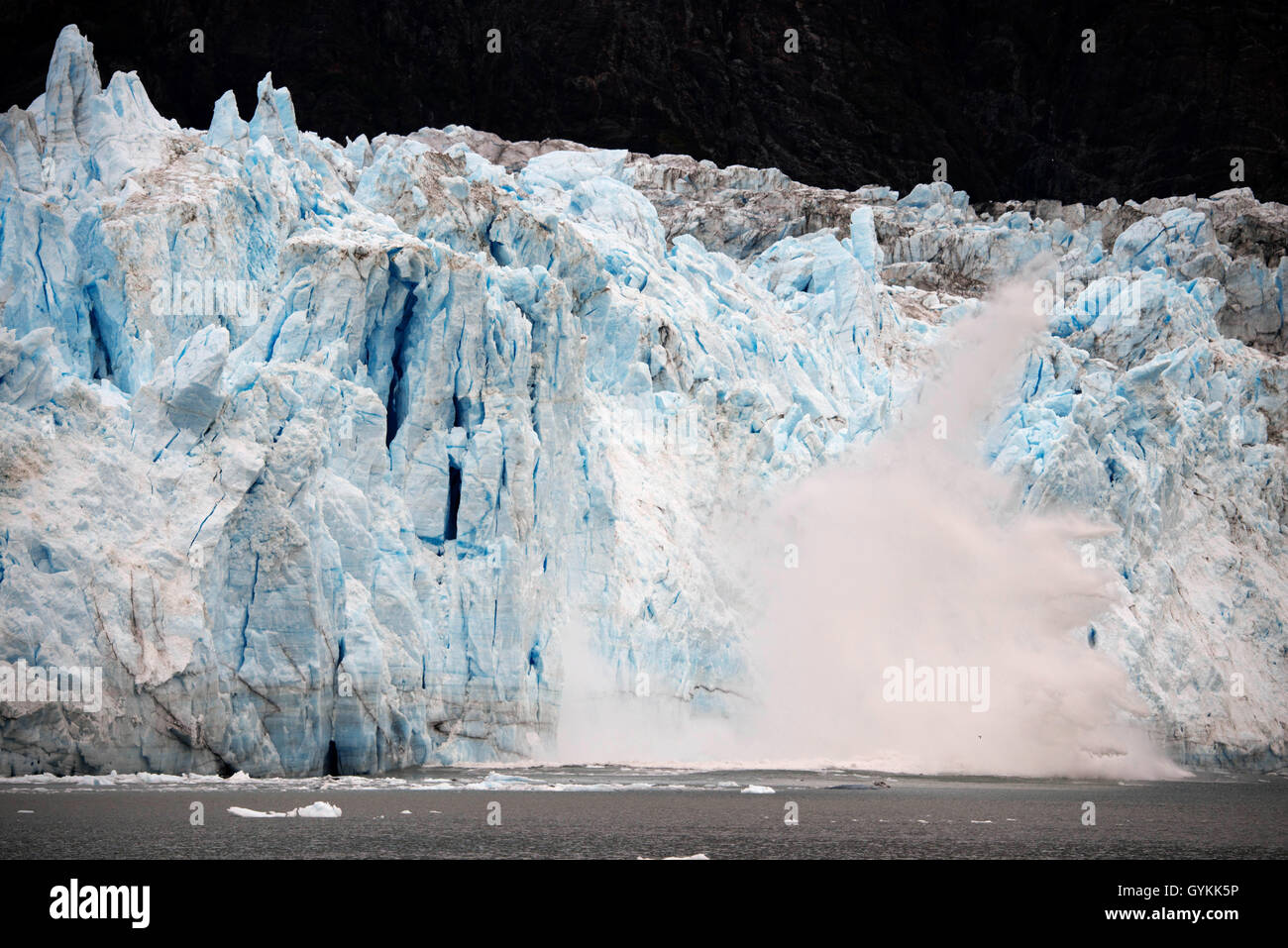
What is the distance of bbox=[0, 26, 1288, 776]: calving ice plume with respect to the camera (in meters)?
26.1

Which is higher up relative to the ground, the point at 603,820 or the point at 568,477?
the point at 568,477

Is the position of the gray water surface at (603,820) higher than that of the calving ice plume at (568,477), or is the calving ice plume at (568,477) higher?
the calving ice plume at (568,477)

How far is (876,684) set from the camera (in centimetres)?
3953

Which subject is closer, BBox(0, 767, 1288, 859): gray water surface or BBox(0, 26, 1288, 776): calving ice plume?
BBox(0, 767, 1288, 859): gray water surface

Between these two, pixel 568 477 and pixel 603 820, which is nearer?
pixel 603 820

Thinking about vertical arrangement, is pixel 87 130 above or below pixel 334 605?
above

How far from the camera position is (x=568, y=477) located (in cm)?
3422

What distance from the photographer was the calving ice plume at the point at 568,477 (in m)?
26.1

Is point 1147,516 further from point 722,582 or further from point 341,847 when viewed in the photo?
point 341,847

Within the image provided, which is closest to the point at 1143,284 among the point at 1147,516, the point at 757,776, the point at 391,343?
the point at 1147,516

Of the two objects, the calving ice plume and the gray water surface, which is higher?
the calving ice plume
